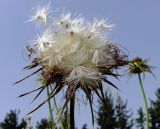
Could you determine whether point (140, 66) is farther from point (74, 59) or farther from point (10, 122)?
point (10, 122)

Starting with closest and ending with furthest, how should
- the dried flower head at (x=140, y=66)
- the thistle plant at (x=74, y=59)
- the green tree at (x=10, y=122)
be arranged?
the thistle plant at (x=74, y=59)
the dried flower head at (x=140, y=66)
the green tree at (x=10, y=122)

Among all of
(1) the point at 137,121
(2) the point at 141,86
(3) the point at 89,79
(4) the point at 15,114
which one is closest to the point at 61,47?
(3) the point at 89,79

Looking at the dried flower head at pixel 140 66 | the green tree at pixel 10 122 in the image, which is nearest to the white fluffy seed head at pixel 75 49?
the dried flower head at pixel 140 66

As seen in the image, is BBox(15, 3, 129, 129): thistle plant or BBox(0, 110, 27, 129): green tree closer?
BBox(15, 3, 129, 129): thistle plant

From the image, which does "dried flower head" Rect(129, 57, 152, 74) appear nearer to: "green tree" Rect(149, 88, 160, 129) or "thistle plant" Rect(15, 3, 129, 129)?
"thistle plant" Rect(15, 3, 129, 129)

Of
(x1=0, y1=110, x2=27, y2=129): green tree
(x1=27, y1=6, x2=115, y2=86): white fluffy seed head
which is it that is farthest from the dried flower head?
(x1=0, y1=110, x2=27, y2=129): green tree

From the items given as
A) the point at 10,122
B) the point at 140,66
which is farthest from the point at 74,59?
the point at 10,122

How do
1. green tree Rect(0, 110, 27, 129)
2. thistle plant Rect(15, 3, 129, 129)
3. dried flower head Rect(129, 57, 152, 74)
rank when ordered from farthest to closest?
green tree Rect(0, 110, 27, 129)
dried flower head Rect(129, 57, 152, 74)
thistle plant Rect(15, 3, 129, 129)

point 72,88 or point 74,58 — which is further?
point 74,58

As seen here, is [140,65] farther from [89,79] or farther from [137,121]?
[137,121]

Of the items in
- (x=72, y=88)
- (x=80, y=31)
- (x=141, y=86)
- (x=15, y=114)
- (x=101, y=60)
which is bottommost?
(x=72, y=88)

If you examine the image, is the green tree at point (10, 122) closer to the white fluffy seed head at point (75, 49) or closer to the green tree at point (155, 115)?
the green tree at point (155, 115)
